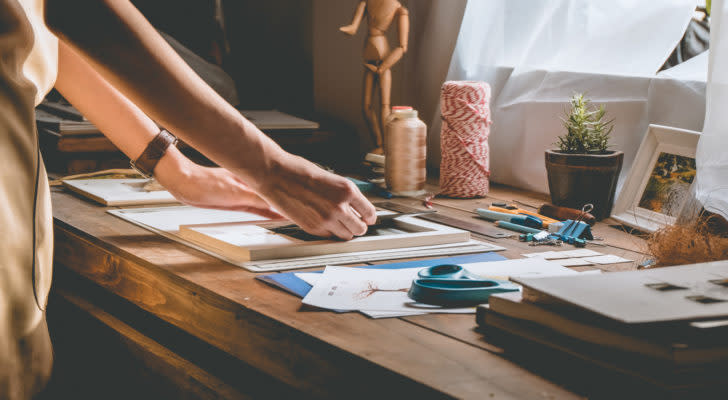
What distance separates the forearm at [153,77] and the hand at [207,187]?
26 cm

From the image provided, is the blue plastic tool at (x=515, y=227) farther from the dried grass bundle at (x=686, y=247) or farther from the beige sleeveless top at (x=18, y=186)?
the beige sleeveless top at (x=18, y=186)

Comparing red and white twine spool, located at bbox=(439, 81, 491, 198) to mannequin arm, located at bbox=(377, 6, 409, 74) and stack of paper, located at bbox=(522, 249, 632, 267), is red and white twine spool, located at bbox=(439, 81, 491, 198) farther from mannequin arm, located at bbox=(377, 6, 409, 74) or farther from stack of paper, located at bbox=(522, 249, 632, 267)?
stack of paper, located at bbox=(522, 249, 632, 267)

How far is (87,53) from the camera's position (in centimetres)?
75

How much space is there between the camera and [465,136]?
1.49 metres

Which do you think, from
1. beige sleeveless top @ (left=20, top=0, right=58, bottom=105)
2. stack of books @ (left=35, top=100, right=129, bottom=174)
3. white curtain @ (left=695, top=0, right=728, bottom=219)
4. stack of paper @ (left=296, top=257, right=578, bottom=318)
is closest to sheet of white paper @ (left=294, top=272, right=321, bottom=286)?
stack of paper @ (left=296, top=257, right=578, bottom=318)

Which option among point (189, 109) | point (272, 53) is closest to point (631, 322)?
point (189, 109)

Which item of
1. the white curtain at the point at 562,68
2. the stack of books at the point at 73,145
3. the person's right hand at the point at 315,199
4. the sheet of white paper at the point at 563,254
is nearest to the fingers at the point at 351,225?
the person's right hand at the point at 315,199

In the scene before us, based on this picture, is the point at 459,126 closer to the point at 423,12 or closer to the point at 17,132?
the point at 423,12

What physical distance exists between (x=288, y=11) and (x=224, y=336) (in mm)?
1815

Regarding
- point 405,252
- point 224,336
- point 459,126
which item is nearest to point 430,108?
point 459,126

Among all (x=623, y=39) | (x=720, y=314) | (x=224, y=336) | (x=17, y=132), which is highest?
(x=623, y=39)

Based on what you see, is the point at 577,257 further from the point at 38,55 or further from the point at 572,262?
the point at 38,55

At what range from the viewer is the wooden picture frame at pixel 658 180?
120cm

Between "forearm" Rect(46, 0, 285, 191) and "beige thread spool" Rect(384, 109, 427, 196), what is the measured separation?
0.63m
